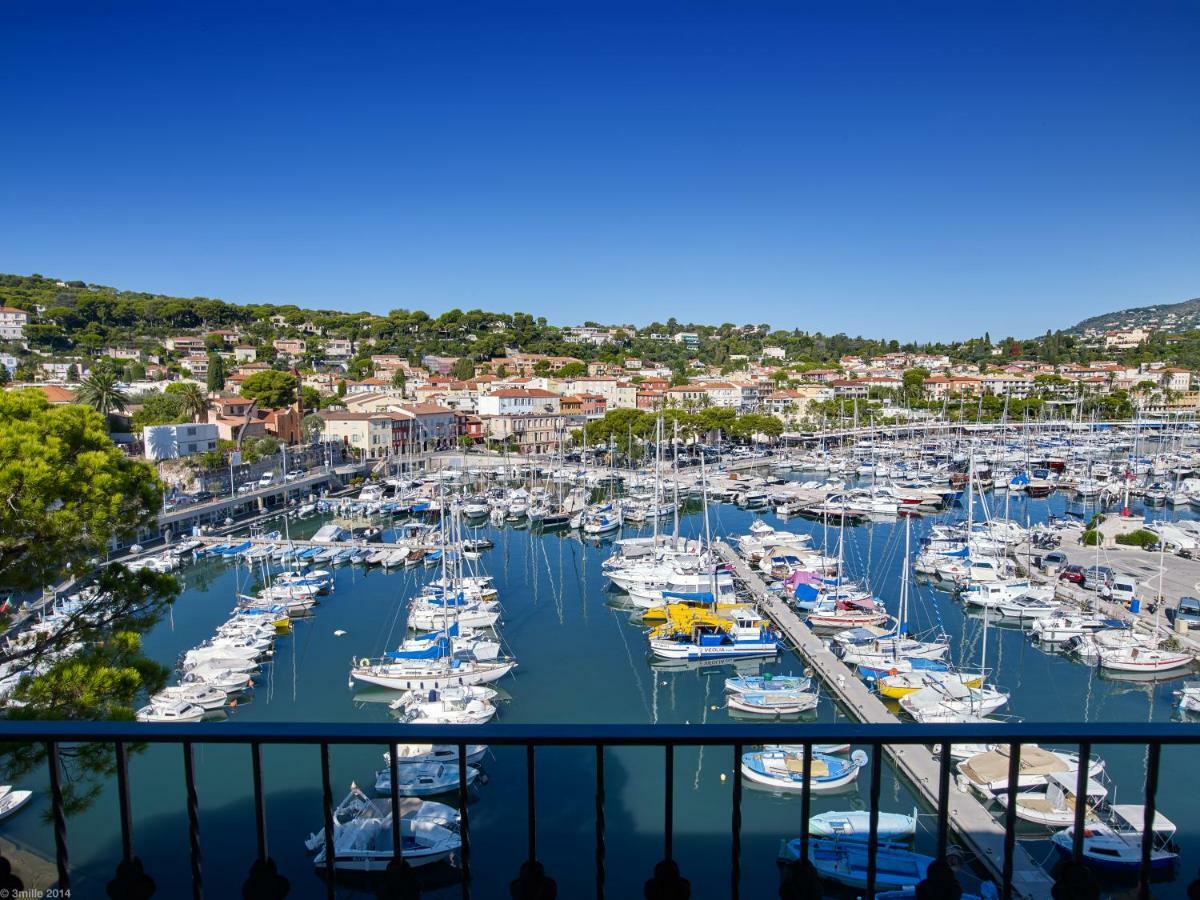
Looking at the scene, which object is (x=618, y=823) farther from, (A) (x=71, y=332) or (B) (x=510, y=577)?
(A) (x=71, y=332)

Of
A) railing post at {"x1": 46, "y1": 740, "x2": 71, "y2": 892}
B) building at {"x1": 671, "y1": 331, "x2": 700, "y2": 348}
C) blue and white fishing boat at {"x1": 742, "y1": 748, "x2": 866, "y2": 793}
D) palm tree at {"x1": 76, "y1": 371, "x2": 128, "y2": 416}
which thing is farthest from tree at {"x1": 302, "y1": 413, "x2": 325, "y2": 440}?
building at {"x1": 671, "y1": 331, "x2": 700, "y2": 348}

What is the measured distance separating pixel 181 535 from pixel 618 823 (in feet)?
59.0

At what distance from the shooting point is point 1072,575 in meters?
16.1

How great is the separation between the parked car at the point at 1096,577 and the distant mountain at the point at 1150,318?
155 m

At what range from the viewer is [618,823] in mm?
7629

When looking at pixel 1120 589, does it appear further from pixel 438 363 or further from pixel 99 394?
pixel 438 363

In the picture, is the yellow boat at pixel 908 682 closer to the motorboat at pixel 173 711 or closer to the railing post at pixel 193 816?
the motorboat at pixel 173 711

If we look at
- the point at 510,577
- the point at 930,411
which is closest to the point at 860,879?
the point at 510,577

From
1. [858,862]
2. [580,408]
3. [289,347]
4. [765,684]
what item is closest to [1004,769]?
[858,862]

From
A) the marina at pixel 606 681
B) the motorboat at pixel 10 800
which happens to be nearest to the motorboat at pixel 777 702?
the marina at pixel 606 681

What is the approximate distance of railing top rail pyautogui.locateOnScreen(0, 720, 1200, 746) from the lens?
3.55 feet

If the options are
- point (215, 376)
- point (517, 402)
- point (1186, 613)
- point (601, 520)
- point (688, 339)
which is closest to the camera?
point (1186, 613)

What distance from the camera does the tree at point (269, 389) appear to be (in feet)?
117

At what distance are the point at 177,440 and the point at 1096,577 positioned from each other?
27.3m
